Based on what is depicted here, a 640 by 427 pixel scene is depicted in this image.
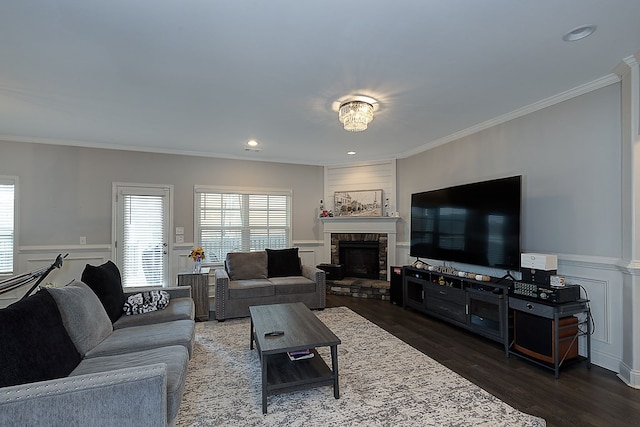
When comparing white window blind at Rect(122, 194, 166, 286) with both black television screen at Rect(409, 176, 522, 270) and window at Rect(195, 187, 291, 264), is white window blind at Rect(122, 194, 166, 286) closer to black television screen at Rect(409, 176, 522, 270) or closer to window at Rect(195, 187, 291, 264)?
window at Rect(195, 187, 291, 264)

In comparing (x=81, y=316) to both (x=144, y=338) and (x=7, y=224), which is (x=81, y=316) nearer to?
(x=144, y=338)

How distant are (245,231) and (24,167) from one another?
350 cm

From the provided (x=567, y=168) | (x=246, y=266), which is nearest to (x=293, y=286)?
(x=246, y=266)

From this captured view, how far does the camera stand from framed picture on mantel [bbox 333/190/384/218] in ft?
20.9

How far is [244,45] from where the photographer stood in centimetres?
244

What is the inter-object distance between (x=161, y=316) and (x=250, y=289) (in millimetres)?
1657

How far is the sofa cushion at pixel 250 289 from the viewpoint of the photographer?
15.2 feet

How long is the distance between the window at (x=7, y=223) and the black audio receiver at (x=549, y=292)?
22.3 ft

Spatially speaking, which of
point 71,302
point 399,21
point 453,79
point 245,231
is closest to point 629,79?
point 453,79

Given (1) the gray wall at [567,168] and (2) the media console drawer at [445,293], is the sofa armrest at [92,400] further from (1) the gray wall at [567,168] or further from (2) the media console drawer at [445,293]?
(1) the gray wall at [567,168]

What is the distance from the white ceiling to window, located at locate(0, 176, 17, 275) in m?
1.05

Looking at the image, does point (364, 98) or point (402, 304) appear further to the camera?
point (402, 304)

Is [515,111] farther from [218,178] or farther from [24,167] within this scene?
[24,167]

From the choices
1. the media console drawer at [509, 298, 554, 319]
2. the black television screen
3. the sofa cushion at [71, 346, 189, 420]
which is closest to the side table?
the sofa cushion at [71, 346, 189, 420]
